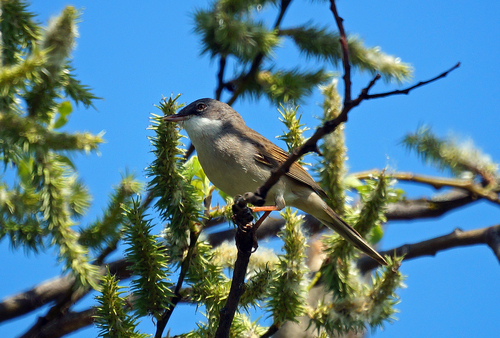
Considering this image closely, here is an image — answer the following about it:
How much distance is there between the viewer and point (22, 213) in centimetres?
332

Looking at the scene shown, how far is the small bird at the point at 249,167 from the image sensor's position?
12.4 feet

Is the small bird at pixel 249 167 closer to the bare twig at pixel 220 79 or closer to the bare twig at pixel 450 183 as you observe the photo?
the bare twig at pixel 220 79

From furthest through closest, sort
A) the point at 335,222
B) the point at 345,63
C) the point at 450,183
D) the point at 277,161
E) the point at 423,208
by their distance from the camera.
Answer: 1. the point at 423,208
2. the point at 450,183
3. the point at 277,161
4. the point at 335,222
5. the point at 345,63

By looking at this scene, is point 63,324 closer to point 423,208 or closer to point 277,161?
point 277,161

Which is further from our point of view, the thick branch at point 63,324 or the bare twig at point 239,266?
the thick branch at point 63,324

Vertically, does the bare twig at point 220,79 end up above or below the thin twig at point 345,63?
above

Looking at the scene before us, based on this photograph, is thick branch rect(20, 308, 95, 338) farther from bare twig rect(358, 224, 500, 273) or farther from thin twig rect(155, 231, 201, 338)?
bare twig rect(358, 224, 500, 273)

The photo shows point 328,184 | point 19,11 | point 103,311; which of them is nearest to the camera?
point 103,311

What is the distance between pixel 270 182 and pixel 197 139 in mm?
1976

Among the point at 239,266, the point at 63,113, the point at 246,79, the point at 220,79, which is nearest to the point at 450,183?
the point at 246,79

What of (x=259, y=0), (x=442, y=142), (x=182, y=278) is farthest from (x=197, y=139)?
→ (x=442, y=142)

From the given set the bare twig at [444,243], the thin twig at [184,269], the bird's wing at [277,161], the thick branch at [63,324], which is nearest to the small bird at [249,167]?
the bird's wing at [277,161]

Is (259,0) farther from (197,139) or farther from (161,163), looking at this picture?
(161,163)

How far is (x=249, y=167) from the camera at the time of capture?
385 cm
